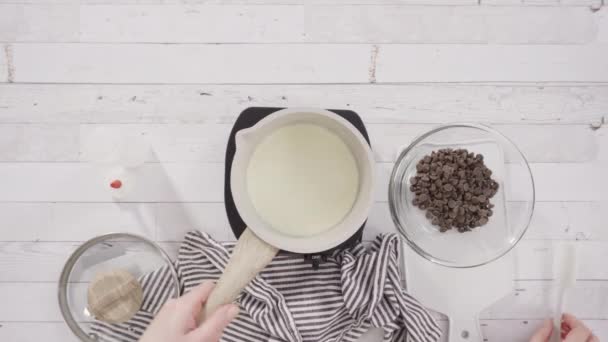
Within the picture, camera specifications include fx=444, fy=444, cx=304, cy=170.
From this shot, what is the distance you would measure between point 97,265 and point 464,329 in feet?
2.25

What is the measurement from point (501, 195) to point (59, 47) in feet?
2.83

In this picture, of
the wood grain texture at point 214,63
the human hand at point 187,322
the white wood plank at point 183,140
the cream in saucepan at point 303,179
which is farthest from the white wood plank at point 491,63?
the human hand at point 187,322

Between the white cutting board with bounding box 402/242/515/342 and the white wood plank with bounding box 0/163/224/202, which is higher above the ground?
the white wood plank with bounding box 0/163/224/202

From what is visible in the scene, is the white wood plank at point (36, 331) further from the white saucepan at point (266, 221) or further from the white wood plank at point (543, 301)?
the white wood plank at point (543, 301)

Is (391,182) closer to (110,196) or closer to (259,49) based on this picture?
(259,49)

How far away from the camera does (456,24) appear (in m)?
0.85

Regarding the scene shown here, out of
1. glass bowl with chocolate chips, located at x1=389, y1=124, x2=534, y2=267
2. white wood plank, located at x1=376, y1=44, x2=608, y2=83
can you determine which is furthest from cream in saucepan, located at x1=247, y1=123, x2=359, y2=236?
white wood plank, located at x1=376, y1=44, x2=608, y2=83

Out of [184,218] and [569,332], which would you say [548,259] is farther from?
[184,218]

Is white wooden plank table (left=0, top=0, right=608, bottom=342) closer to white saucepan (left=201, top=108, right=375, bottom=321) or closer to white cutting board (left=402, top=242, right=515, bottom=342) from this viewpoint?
white cutting board (left=402, top=242, right=515, bottom=342)

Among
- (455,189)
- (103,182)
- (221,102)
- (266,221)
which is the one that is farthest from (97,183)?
(455,189)

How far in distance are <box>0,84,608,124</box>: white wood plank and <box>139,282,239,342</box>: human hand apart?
0.37 metres

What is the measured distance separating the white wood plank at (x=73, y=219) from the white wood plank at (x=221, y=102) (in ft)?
0.54

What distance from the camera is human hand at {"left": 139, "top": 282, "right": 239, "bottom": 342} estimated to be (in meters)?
0.56

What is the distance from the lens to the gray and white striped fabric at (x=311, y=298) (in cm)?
77
